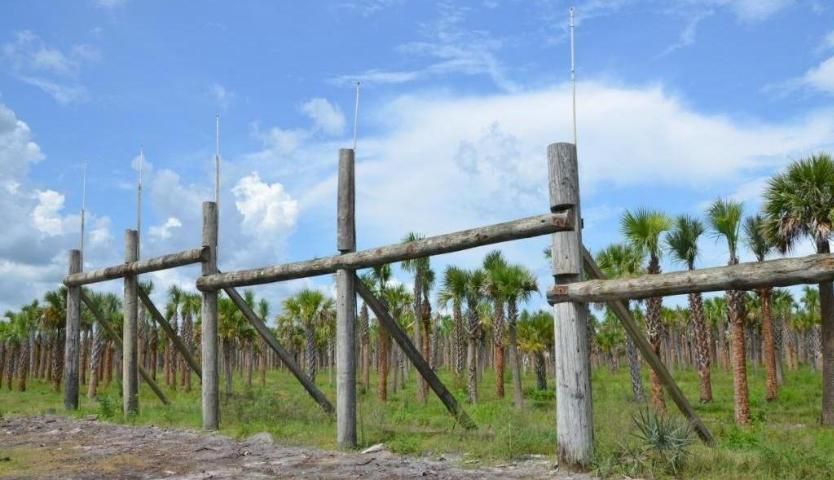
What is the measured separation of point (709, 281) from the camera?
779 centimetres

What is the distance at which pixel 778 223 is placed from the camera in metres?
21.4

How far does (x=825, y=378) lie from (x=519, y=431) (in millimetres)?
14020

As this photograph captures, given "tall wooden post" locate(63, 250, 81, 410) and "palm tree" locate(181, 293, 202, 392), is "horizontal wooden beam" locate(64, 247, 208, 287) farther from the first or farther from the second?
"palm tree" locate(181, 293, 202, 392)

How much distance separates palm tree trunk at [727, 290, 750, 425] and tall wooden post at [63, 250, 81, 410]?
19.1 meters

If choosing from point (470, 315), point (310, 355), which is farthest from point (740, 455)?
point (310, 355)

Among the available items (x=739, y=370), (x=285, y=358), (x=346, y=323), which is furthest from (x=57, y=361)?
(x=346, y=323)

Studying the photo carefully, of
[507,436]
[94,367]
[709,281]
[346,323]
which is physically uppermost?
[709,281]

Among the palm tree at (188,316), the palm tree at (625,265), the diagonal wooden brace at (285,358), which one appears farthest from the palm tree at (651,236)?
the palm tree at (188,316)

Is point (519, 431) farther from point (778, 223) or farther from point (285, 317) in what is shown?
point (285, 317)

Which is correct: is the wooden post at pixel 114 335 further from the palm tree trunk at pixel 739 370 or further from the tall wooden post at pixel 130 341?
the palm tree trunk at pixel 739 370

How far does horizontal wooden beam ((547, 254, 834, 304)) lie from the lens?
7.26 m

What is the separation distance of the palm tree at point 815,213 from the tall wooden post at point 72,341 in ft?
63.2

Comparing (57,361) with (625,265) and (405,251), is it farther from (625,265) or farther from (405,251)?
(405,251)

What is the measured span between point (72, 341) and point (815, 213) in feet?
65.9
